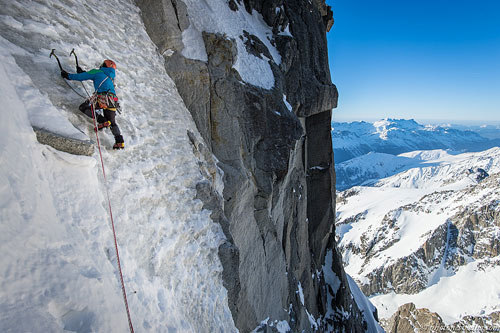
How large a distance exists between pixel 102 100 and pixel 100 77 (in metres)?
0.68

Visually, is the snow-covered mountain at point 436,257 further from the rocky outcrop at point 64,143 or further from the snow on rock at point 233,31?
the rocky outcrop at point 64,143

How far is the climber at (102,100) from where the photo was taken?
553 centimetres

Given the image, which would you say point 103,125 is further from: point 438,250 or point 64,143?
point 438,250

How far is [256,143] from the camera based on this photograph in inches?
482

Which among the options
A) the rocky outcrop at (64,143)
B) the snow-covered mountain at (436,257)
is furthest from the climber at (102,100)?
the snow-covered mountain at (436,257)

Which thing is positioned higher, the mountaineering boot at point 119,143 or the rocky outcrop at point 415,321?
the mountaineering boot at point 119,143

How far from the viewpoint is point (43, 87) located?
5051 millimetres

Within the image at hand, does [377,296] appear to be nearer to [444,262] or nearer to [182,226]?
[444,262]

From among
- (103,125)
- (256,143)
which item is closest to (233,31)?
(256,143)

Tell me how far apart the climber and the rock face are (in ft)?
10.2

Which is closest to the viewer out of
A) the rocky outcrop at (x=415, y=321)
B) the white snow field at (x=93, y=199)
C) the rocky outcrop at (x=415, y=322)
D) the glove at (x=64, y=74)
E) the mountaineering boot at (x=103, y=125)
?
the white snow field at (x=93, y=199)

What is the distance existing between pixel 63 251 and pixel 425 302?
673 feet

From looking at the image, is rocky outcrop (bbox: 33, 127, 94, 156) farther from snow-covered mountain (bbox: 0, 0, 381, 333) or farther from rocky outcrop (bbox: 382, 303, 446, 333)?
rocky outcrop (bbox: 382, 303, 446, 333)

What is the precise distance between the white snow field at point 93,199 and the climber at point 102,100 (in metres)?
0.27
